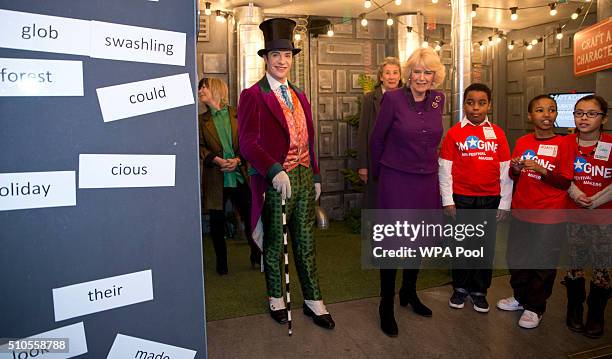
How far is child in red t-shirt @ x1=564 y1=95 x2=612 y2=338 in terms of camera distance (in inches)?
113

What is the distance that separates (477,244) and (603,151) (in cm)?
92

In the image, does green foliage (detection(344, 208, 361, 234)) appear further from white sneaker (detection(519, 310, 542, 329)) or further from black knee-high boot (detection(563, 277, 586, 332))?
black knee-high boot (detection(563, 277, 586, 332))

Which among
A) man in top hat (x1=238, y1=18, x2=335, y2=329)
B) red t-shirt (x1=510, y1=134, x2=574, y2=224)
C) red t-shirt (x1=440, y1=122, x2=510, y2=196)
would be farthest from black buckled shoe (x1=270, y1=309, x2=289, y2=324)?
red t-shirt (x1=510, y1=134, x2=574, y2=224)

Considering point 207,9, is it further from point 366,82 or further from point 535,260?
point 535,260

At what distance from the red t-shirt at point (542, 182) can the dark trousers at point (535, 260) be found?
2.2 inches

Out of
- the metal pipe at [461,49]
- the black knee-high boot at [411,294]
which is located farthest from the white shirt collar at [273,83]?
the metal pipe at [461,49]

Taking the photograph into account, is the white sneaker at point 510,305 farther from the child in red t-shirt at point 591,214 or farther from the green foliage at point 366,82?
the green foliage at point 366,82

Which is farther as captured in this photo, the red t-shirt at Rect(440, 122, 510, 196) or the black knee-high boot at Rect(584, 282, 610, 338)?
the red t-shirt at Rect(440, 122, 510, 196)

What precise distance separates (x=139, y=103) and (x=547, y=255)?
2496mm

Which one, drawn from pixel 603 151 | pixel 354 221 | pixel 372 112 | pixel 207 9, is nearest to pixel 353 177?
pixel 354 221

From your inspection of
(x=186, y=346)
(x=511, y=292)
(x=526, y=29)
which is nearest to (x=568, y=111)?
(x=526, y=29)

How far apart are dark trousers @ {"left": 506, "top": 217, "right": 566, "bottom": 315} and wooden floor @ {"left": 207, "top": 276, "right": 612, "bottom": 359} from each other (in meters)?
0.17

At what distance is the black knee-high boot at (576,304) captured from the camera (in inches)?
118

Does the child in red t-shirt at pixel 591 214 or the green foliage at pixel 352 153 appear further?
the green foliage at pixel 352 153
